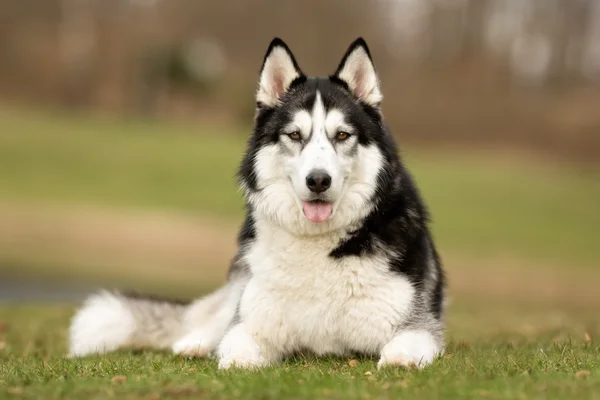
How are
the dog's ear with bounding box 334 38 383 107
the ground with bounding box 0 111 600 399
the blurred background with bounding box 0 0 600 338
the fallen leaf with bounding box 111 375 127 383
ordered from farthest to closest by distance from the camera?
the blurred background with bounding box 0 0 600 338 → the dog's ear with bounding box 334 38 383 107 → the fallen leaf with bounding box 111 375 127 383 → the ground with bounding box 0 111 600 399

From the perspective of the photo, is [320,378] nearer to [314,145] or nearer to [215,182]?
[314,145]

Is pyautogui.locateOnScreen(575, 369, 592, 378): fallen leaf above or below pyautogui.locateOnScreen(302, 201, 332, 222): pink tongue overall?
below

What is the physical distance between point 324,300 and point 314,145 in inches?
45.6

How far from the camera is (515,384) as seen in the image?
14.8 feet

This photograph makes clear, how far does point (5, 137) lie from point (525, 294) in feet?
71.3

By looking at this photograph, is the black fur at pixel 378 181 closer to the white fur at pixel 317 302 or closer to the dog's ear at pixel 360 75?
the dog's ear at pixel 360 75

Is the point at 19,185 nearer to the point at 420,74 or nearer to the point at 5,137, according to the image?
the point at 5,137

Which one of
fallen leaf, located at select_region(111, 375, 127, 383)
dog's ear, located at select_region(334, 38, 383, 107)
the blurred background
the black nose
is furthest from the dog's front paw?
the blurred background

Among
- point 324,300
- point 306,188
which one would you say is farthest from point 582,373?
point 306,188

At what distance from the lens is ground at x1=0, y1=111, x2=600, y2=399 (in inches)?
185

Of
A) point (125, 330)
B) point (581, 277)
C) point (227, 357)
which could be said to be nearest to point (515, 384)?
point (227, 357)

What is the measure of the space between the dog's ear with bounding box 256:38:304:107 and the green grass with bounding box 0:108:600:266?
53.9 ft

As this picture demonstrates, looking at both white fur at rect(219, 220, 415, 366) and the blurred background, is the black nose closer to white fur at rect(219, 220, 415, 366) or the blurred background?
white fur at rect(219, 220, 415, 366)

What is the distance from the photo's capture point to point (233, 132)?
3709 cm
